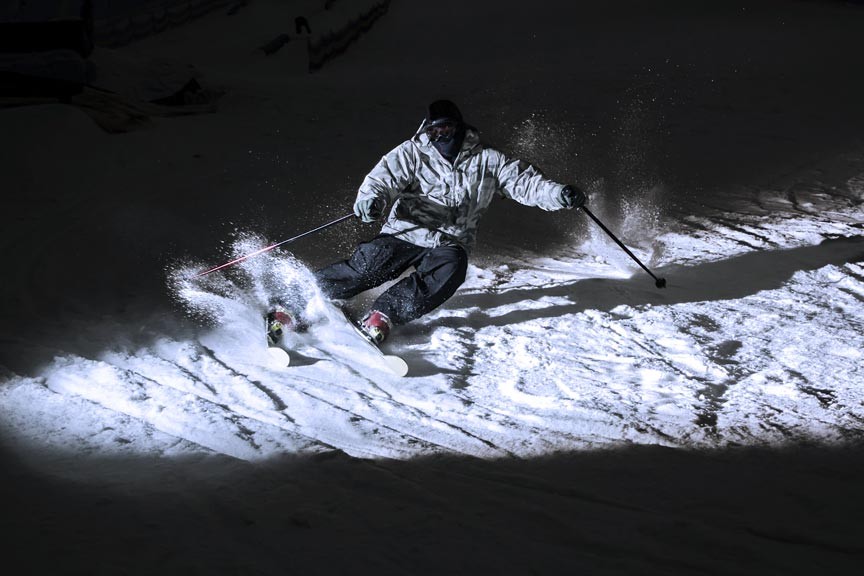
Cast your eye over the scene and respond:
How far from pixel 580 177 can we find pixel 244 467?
5887 mm

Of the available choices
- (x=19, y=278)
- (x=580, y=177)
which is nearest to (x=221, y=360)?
(x=19, y=278)

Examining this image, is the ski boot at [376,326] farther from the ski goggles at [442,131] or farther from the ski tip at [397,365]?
the ski goggles at [442,131]

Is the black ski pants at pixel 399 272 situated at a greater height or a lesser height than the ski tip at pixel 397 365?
greater

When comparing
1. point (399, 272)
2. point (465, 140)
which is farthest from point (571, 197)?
point (399, 272)

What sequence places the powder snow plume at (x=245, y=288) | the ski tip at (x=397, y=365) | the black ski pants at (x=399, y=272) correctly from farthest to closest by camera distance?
1. the powder snow plume at (x=245, y=288)
2. the black ski pants at (x=399, y=272)
3. the ski tip at (x=397, y=365)

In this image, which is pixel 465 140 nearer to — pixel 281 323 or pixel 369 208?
pixel 369 208

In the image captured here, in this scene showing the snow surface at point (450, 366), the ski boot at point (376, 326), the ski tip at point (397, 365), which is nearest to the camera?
the snow surface at point (450, 366)

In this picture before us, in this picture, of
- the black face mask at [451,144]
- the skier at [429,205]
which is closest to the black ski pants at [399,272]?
the skier at [429,205]

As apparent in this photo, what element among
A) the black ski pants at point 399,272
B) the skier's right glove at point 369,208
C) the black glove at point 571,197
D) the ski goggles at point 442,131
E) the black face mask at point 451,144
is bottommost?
the black ski pants at point 399,272

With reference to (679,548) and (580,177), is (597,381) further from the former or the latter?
(580,177)

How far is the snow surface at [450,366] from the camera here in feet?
7.88

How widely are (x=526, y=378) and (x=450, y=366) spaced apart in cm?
→ 40

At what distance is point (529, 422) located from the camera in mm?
3383

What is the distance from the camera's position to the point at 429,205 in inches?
174
